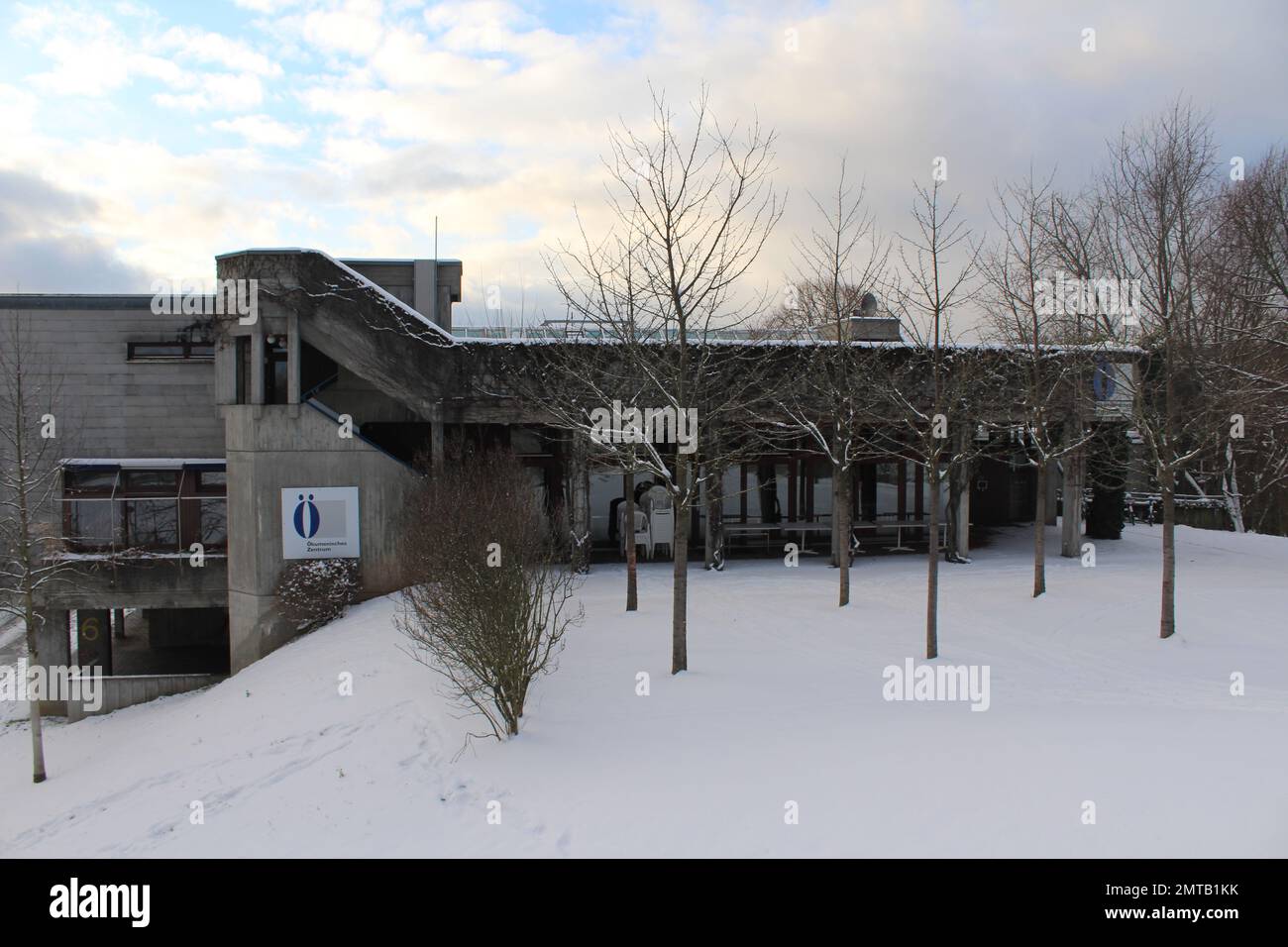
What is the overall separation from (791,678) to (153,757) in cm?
996

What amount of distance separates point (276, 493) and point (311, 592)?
2.32 metres

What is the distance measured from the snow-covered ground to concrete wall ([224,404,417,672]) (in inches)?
57.7

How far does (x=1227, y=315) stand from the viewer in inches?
696

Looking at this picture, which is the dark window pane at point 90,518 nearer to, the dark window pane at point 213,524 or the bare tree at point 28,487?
the bare tree at point 28,487

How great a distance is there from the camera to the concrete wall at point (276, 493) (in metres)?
17.0

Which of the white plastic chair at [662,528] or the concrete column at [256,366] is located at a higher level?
the concrete column at [256,366]

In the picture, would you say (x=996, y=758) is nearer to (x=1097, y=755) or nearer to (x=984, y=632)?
(x=1097, y=755)

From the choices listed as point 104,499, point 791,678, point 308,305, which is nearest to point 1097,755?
point 791,678

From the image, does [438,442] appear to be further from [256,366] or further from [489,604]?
[489,604]

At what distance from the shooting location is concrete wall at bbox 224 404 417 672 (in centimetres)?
1700

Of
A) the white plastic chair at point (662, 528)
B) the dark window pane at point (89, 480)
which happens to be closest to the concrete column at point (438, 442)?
the white plastic chair at point (662, 528)

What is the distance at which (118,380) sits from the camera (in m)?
21.7

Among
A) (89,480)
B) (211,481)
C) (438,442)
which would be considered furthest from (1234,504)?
(89,480)

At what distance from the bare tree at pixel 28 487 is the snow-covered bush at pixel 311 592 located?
4119 millimetres
